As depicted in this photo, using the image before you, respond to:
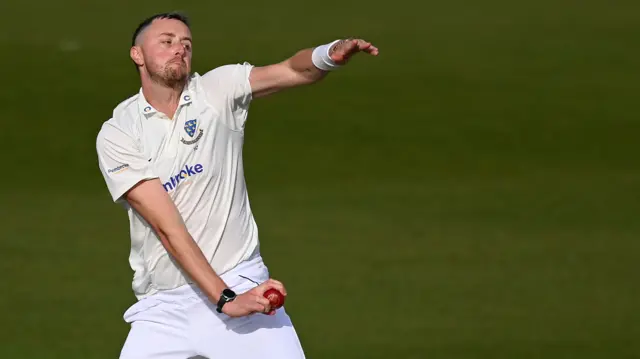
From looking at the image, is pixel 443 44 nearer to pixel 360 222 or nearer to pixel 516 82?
pixel 516 82

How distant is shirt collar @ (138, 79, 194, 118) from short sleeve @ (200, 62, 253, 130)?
78 mm

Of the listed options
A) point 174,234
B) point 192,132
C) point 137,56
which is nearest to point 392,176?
point 137,56

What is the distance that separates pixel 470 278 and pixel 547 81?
438 inches

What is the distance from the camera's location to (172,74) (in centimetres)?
688

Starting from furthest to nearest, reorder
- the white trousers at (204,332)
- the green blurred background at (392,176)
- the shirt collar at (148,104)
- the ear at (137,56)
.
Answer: the green blurred background at (392,176), the ear at (137,56), the shirt collar at (148,104), the white trousers at (204,332)

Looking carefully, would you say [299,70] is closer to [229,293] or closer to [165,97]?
[165,97]

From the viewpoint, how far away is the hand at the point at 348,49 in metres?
6.59

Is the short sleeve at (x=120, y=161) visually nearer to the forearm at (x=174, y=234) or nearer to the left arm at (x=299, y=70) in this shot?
the forearm at (x=174, y=234)

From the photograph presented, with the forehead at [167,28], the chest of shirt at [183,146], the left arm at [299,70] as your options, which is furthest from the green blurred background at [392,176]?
the forehead at [167,28]

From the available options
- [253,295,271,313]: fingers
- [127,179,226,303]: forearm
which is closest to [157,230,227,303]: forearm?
[127,179,226,303]: forearm

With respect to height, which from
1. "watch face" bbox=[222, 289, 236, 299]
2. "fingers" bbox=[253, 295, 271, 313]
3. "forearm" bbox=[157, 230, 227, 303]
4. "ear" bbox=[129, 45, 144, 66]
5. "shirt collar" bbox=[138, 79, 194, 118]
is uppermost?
"ear" bbox=[129, 45, 144, 66]

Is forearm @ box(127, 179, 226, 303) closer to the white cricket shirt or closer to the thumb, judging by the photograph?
the white cricket shirt

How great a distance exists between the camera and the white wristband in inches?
270

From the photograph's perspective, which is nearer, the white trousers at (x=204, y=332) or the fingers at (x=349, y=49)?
the fingers at (x=349, y=49)
